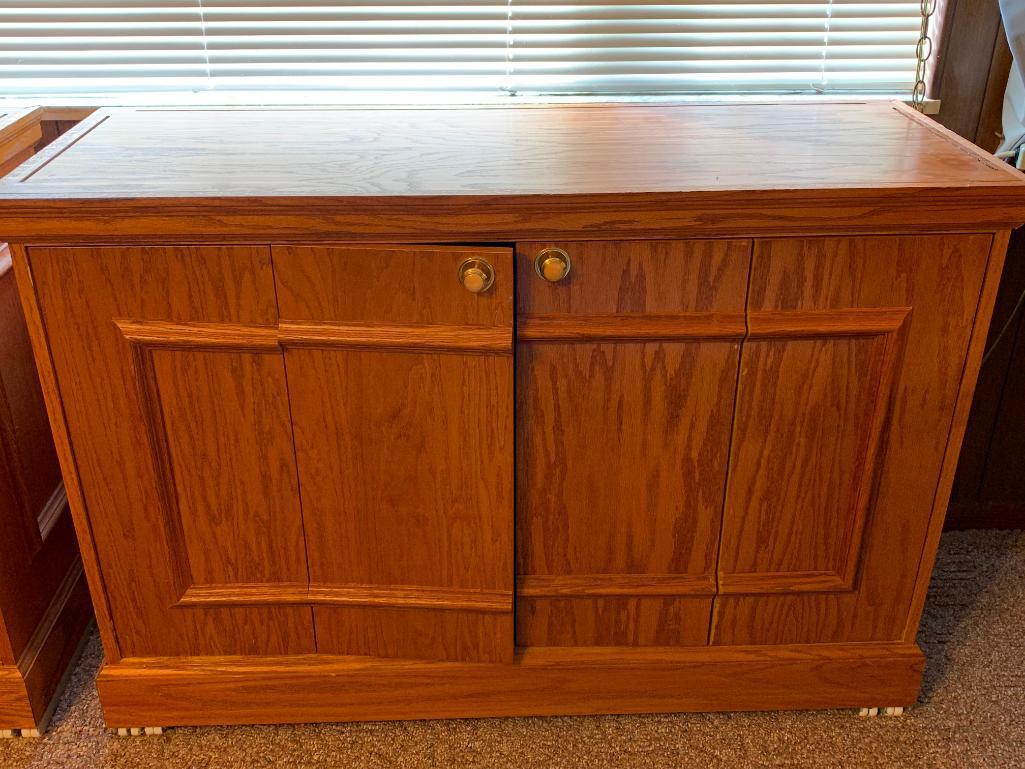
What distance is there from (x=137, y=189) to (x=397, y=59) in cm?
66

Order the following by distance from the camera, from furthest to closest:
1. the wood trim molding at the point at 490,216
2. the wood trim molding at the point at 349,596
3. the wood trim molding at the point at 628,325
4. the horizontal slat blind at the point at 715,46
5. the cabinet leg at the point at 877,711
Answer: the horizontal slat blind at the point at 715,46, the cabinet leg at the point at 877,711, the wood trim molding at the point at 349,596, the wood trim molding at the point at 628,325, the wood trim molding at the point at 490,216

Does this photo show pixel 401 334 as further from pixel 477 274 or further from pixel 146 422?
pixel 146 422

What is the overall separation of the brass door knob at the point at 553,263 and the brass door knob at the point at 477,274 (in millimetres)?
64

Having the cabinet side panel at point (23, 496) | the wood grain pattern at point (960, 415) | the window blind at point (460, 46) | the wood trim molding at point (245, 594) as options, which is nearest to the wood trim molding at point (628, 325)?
the wood grain pattern at point (960, 415)

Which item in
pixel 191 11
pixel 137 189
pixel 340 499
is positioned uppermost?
pixel 191 11

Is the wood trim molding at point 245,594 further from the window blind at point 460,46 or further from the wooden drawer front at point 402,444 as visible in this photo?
the window blind at point 460,46

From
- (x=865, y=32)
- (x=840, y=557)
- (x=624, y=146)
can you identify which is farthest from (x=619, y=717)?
(x=865, y=32)

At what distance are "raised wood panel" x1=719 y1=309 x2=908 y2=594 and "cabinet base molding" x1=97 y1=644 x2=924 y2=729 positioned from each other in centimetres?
16

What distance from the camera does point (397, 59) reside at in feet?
5.65

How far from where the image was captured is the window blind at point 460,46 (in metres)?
1.69

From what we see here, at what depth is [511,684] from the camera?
60.7 inches

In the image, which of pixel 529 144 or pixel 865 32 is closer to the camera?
pixel 529 144

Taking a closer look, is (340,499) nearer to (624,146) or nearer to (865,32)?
(624,146)

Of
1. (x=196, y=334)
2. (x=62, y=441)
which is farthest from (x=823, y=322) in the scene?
(x=62, y=441)
